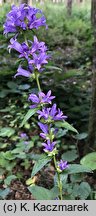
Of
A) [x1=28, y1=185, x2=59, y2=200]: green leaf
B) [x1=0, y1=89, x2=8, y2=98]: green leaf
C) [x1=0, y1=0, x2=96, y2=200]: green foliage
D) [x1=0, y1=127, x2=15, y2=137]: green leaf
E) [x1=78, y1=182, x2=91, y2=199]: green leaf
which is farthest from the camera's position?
[x1=0, y1=89, x2=8, y2=98]: green leaf

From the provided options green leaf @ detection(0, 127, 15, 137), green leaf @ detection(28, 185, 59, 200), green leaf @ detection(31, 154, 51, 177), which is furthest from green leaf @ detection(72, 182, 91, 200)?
green leaf @ detection(0, 127, 15, 137)

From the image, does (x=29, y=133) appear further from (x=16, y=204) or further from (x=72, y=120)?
(x=16, y=204)

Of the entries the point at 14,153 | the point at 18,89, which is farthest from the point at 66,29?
the point at 14,153

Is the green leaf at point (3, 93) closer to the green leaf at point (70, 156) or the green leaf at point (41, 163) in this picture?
the green leaf at point (70, 156)

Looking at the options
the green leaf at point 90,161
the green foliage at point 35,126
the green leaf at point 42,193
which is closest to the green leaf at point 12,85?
the green foliage at point 35,126

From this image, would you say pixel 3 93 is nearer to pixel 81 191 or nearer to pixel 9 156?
pixel 9 156

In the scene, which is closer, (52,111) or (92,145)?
(52,111)

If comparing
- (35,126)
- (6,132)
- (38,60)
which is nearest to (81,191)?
(38,60)

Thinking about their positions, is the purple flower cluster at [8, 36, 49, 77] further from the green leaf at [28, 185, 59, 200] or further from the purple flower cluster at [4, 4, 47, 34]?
the green leaf at [28, 185, 59, 200]
